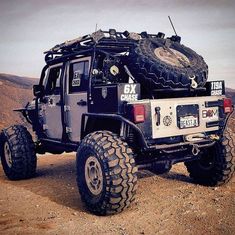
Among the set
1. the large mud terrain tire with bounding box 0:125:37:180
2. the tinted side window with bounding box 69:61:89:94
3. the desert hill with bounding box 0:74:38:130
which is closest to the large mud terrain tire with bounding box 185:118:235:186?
the tinted side window with bounding box 69:61:89:94

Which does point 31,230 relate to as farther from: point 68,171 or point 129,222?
point 68,171

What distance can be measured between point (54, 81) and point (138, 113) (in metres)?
2.80

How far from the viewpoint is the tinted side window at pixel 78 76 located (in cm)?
536

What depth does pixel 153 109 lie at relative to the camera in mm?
4410

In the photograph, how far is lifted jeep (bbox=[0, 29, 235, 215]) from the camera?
4242 millimetres

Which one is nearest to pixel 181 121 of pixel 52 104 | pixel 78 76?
pixel 78 76

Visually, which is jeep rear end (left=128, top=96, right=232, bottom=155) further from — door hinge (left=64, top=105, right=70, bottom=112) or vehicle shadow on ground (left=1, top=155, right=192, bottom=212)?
door hinge (left=64, top=105, right=70, bottom=112)

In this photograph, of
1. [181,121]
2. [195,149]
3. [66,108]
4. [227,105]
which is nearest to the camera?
[181,121]

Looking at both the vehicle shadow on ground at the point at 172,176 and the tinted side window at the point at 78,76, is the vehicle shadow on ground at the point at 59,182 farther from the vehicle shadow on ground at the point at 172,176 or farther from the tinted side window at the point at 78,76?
the tinted side window at the point at 78,76

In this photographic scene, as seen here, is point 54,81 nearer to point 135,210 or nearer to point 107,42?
point 107,42

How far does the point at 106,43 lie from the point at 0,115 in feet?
56.5

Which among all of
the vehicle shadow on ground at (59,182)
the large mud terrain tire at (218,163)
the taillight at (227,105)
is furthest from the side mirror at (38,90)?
the taillight at (227,105)

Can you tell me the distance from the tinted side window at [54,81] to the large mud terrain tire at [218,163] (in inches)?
115

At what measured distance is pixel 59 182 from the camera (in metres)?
6.41
